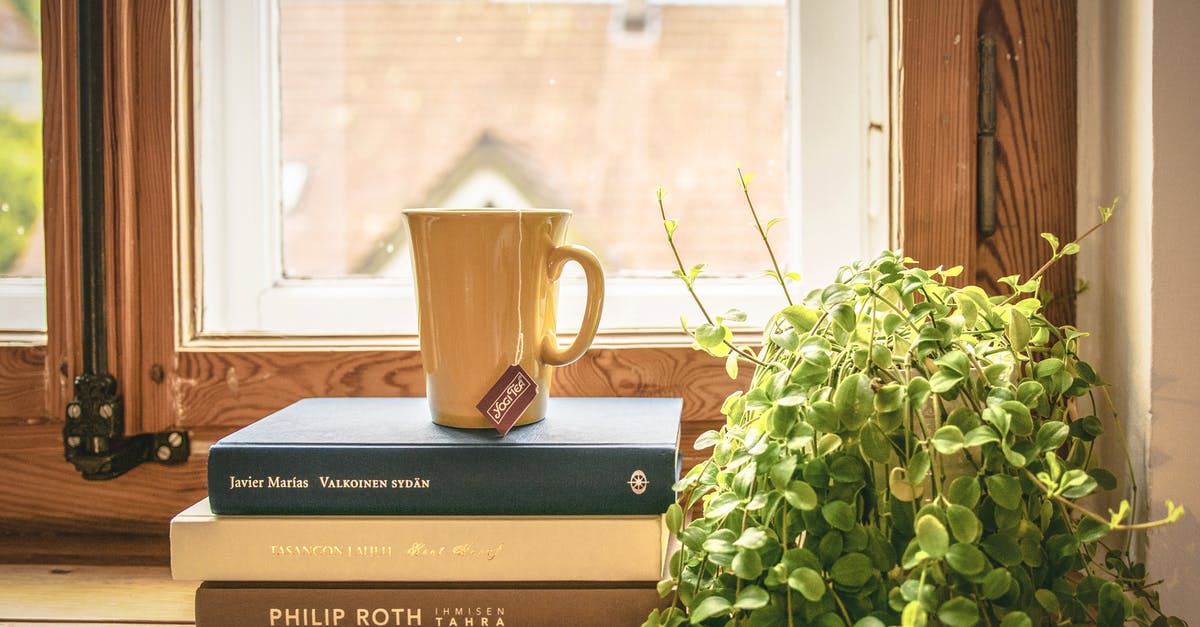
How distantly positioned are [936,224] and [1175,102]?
247mm

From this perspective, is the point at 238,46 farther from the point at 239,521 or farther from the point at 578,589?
the point at 578,589

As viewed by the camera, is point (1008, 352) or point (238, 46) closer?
point (1008, 352)

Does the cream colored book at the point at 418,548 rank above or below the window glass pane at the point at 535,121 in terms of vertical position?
below

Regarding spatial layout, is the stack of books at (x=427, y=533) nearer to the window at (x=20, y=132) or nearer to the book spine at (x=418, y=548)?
the book spine at (x=418, y=548)

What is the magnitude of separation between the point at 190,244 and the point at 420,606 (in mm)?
547

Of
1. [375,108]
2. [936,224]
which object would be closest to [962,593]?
[936,224]

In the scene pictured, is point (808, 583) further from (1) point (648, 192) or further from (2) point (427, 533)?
(1) point (648, 192)

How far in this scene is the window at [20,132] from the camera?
1177mm

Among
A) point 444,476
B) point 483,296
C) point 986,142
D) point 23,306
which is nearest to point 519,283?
point 483,296

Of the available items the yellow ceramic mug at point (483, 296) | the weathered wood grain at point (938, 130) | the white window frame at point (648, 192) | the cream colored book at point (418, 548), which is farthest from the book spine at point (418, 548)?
the weathered wood grain at point (938, 130)

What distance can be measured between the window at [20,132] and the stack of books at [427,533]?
590 mm

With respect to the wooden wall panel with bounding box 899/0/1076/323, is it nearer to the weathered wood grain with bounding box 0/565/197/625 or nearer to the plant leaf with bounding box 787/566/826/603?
the plant leaf with bounding box 787/566/826/603

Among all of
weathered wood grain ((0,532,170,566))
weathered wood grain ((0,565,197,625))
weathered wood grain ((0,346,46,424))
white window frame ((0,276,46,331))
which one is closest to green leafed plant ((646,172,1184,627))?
weathered wood grain ((0,565,197,625))

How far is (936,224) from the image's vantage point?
3.21 feet
